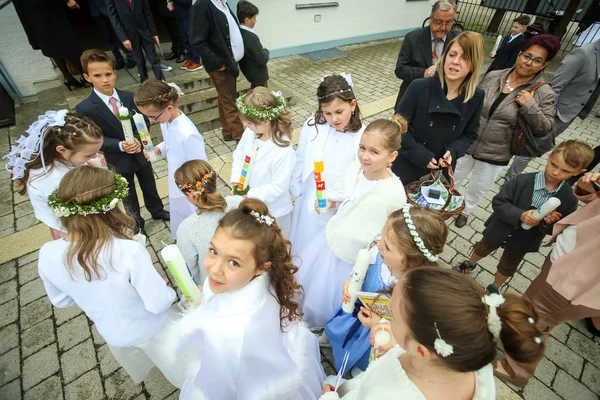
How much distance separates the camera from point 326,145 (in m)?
2.84

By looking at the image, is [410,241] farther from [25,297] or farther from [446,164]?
[25,297]

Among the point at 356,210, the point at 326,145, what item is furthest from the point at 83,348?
the point at 326,145

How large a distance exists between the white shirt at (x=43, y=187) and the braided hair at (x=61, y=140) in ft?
0.08

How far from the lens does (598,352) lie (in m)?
2.75

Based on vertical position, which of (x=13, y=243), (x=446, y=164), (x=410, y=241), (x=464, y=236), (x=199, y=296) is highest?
(x=410, y=241)

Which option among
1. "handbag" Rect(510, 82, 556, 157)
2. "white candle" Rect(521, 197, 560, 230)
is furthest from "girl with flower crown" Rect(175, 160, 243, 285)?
"handbag" Rect(510, 82, 556, 157)

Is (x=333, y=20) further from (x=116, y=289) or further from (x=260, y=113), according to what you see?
(x=116, y=289)

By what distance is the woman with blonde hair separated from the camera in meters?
2.62

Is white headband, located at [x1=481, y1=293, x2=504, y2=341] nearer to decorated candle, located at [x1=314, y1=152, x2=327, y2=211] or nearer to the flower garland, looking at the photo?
decorated candle, located at [x1=314, y1=152, x2=327, y2=211]

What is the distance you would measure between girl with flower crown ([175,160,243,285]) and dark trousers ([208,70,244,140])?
125 inches

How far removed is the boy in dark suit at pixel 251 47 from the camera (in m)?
4.79

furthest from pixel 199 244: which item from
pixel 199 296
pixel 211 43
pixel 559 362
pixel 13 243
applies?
pixel 211 43

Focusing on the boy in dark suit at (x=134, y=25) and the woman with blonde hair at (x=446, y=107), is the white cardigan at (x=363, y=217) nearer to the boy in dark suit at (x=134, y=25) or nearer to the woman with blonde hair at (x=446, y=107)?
the woman with blonde hair at (x=446, y=107)

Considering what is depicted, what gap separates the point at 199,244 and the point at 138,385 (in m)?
1.40
